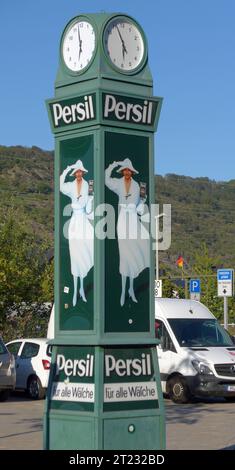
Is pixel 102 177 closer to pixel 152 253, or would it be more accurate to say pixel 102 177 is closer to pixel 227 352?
pixel 152 253

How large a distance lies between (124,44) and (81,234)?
1963 millimetres

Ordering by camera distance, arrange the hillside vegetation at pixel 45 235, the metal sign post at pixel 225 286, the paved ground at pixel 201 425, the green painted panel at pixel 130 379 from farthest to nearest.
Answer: the hillside vegetation at pixel 45 235
the metal sign post at pixel 225 286
the paved ground at pixel 201 425
the green painted panel at pixel 130 379

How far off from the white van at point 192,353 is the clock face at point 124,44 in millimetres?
10598

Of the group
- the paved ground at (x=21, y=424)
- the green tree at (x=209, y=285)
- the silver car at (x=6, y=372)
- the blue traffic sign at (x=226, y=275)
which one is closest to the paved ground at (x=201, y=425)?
the paved ground at (x=21, y=424)

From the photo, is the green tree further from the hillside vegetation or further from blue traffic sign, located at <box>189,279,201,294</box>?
blue traffic sign, located at <box>189,279,201,294</box>

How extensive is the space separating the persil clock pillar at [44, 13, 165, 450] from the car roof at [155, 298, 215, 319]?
12.1m

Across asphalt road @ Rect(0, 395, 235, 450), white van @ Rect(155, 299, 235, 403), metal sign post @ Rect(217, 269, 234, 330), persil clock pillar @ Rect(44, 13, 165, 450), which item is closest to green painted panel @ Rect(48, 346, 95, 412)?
persil clock pillar @ Rect(44, 13, 165, 450)

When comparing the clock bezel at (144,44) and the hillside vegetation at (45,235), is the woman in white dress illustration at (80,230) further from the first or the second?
the hillside vegetation at (45,235)

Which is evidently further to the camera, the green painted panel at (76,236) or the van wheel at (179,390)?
the van wheel at (179,390)

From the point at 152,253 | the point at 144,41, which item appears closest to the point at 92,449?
the point at 152,253

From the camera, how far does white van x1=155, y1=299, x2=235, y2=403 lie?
19.5m

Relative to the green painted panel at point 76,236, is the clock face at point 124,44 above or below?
above

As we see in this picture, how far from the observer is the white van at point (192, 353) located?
768 inches
